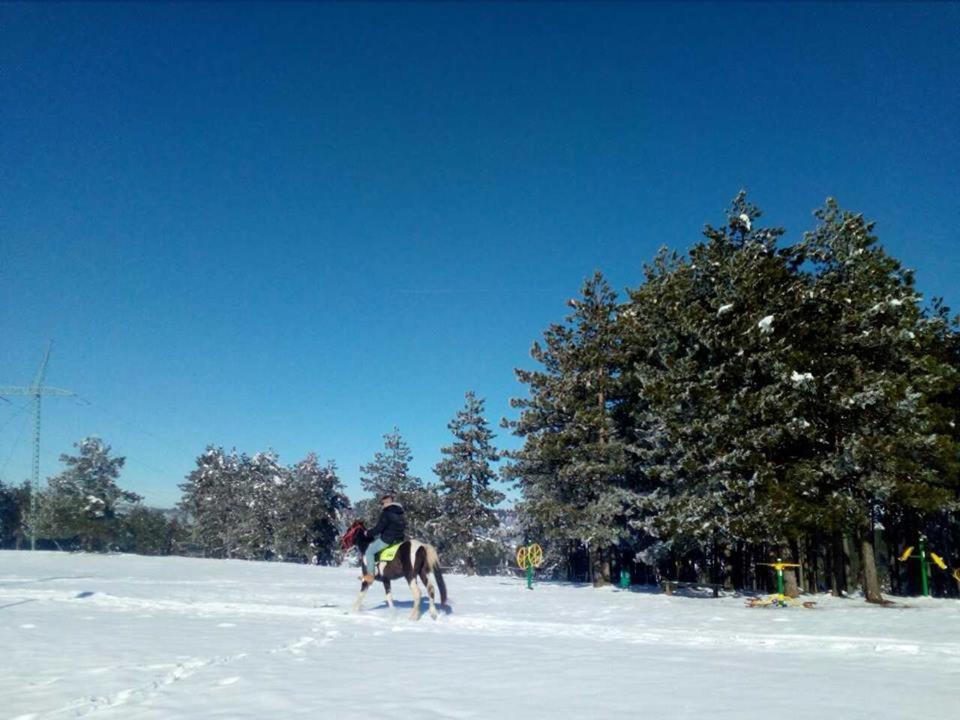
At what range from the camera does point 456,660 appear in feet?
28.5

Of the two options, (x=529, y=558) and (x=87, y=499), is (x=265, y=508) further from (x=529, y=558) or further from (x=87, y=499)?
(x=529, y=558)

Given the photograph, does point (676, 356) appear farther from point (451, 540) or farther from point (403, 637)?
point (451, 540)

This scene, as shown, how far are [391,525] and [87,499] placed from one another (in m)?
35.8

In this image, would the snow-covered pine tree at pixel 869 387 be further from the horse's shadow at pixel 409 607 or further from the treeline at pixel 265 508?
the treeline at pixel 265 508

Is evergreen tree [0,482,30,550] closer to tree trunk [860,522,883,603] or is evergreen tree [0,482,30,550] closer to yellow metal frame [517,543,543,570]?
yellow metal frame [517,543,543,570]

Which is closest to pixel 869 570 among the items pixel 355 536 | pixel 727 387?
pixel 727 387

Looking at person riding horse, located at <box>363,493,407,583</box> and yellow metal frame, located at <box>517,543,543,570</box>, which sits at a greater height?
person riding horse, located at <box>363,493,407,583</box>

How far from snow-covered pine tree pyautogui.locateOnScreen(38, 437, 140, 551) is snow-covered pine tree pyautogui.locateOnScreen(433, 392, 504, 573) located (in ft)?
69.3

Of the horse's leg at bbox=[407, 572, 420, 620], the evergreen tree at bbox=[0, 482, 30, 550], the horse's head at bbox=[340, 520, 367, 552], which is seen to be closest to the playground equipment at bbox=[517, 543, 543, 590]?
the horse's head at bbox=[340, 520, 367, 552]

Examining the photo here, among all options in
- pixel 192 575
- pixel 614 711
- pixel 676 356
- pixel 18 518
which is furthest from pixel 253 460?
pixel 614 711

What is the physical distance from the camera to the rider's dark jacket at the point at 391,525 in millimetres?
15531

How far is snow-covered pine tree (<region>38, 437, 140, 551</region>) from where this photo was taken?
42156mm

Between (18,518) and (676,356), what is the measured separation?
10039cm

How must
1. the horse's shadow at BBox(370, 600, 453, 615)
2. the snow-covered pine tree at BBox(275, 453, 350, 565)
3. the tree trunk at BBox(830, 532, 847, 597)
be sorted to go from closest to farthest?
the horse's shadow at BBox(370, 600, 453, 615) < the tree trunk at BBox(830, 532, 847, 597) < the snow-covered pine tree at BBox(275, 453, 350, 565)
